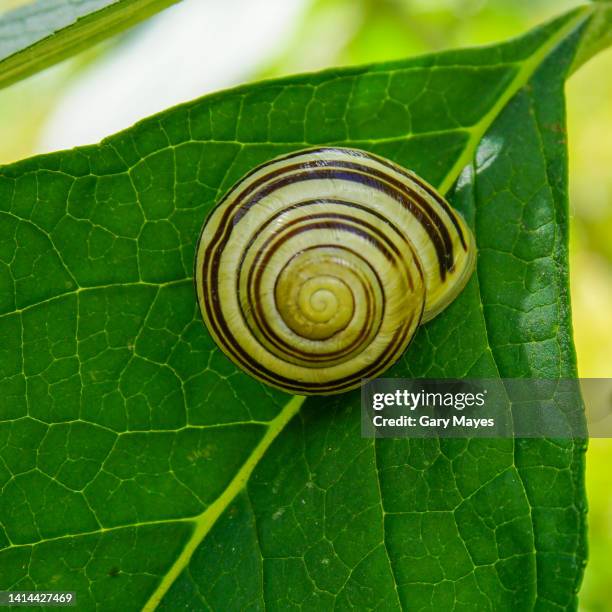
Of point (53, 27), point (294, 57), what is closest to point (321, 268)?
point (53, 27)

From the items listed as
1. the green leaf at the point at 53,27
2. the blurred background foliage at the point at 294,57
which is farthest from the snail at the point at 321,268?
the blurred background foliage at the point at 294,57

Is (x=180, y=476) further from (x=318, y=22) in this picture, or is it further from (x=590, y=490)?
(x=318, y=22)

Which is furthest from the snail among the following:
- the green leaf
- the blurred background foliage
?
the blurred background foliage

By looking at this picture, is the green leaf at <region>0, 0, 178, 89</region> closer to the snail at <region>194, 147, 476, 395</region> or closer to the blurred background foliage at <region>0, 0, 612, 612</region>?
the snail at <region>194, 147, 476, 395</region>

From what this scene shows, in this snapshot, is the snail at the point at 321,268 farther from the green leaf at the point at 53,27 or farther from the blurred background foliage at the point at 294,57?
the blurred background foliage at the point at 294,57

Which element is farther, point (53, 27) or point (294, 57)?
point (294, 57)

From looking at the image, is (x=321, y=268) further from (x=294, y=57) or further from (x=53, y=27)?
(x=294, y=57)
